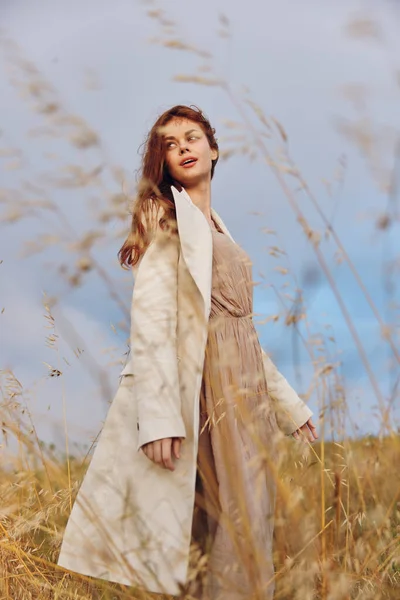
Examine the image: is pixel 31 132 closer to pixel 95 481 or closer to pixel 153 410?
pixel 153 410

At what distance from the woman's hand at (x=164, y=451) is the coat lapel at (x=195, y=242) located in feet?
1.28

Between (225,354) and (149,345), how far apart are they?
26cm

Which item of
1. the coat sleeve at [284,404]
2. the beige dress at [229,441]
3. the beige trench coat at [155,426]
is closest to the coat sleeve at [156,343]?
the beige trench coat at [155,426]

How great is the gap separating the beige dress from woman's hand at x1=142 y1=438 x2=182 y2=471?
97mm

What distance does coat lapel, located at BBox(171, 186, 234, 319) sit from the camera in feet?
6.84

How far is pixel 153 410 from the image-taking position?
1.90 meters

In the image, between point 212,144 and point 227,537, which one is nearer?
point 227,537

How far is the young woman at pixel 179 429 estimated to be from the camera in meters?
1.90

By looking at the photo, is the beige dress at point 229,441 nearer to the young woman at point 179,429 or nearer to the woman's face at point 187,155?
the young woman at point 179,429

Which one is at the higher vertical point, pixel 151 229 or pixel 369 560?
pixel 151 229

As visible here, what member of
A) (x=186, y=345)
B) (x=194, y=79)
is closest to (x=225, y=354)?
(x=186, y=345)

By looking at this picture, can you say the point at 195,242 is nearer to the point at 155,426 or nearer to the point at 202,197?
the point at 202,197

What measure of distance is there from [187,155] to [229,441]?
99 centimetres

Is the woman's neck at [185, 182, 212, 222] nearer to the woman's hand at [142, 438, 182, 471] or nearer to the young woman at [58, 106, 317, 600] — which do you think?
the young woman at [58, 106, 317, 600]
